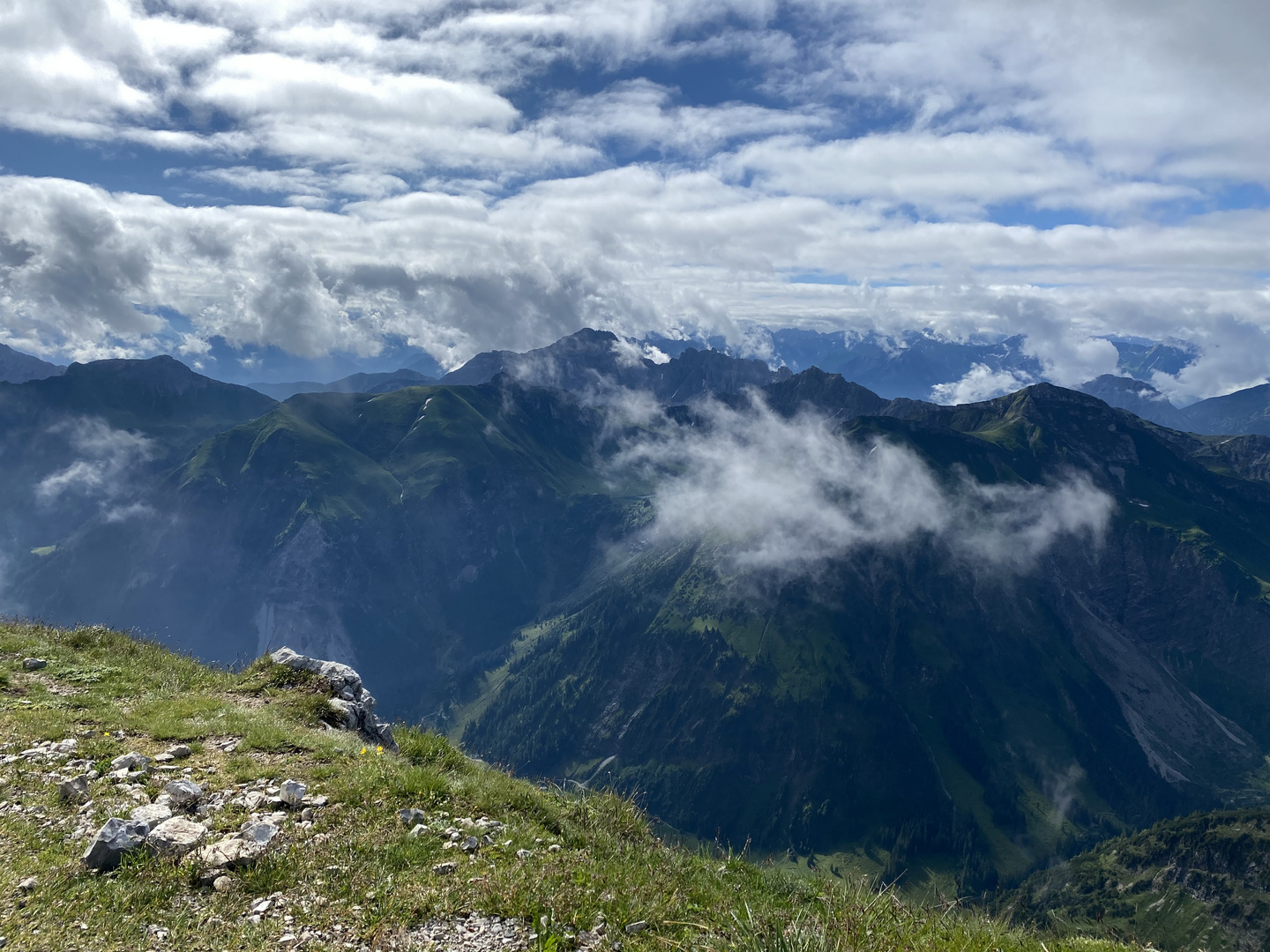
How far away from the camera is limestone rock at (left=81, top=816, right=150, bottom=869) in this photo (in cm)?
1010

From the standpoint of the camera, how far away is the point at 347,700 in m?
21.6

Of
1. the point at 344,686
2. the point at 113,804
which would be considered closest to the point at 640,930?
the point at 113,804

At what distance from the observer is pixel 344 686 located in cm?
2261

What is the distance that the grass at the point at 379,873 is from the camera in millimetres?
9109

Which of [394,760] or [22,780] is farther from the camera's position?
[394,760]

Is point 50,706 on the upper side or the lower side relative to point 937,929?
lower

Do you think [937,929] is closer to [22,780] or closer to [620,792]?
[620,792]

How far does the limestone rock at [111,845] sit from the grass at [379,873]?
234 millimetres

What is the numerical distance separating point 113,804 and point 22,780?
2.66 metres

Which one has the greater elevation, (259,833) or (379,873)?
(259,833)

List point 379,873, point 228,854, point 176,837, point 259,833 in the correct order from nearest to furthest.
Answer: point 228,854
point 379,873
point 176,837
point 259,833

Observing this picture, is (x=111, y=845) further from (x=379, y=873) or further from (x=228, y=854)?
(x=379, y=873)

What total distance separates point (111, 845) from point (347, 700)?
38.3 feet

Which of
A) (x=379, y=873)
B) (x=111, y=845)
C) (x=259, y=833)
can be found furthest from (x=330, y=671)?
(x=379, y=873)
